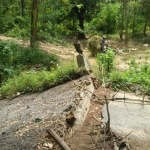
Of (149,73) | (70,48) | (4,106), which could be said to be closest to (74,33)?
(70,48)

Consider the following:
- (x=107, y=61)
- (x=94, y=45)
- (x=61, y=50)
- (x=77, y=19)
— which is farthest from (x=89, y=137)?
(x=77, y=19)

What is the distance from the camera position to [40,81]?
9.05m

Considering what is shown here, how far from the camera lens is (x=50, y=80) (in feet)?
29.0

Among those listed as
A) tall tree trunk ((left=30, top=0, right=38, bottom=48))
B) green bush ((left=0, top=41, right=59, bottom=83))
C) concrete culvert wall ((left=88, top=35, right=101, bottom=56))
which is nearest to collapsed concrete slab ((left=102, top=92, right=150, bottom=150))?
green bush ((left=0, top=41, right=59, bottom=83))

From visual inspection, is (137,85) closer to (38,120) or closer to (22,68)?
(38,120)

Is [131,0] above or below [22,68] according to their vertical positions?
above

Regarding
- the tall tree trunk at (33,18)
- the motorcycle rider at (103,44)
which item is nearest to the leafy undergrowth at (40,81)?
the tall tree trunk at (33,18)

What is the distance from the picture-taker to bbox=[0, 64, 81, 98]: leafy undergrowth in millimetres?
8711

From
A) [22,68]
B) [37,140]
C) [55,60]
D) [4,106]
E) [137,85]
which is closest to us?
[37,140]

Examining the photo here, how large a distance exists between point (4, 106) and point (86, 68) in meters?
2.29

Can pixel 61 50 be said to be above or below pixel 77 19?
below

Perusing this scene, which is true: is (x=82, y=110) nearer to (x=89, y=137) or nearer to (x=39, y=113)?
(x=39, y=113)

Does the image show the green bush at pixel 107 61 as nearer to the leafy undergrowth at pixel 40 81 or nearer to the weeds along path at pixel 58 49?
the leafy undergrowth at pixel 40 81

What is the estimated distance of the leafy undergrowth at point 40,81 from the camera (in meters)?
8.71
